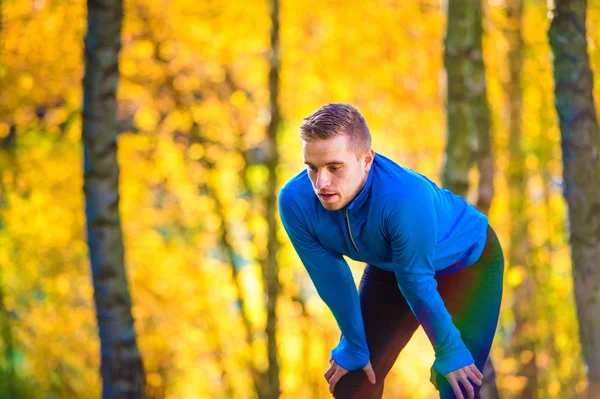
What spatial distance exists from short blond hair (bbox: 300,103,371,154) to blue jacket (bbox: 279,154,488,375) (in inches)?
7.1

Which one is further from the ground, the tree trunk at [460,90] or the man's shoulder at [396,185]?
the tree trunk at [460,90]

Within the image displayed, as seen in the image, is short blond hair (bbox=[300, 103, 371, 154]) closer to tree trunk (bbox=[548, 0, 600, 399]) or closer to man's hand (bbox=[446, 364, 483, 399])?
man's hand (bbox=[446, 364, 483, 399])

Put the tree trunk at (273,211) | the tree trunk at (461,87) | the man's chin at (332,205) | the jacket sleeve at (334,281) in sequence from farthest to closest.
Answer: the tree trunk at (273,211)
the tree trunk at (461,87)
the jacket sleeve at (334,281)
the man's chin at (332,205)

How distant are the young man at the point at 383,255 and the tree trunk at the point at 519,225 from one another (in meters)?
5.34

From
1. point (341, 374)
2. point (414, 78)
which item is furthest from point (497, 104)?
point (341, 374)

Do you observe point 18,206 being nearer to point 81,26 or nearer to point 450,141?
point 81,26

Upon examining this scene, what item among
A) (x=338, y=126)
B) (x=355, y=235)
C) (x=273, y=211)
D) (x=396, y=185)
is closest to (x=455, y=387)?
(x=355, y=235)

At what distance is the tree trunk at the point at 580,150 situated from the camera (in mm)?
4035

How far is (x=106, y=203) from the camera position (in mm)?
4316

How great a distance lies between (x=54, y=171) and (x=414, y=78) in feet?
14.3

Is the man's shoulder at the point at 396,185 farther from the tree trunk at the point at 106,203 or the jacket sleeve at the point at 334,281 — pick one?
the tree trunk at the point at 106,203

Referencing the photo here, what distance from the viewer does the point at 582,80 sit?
4.04 metres

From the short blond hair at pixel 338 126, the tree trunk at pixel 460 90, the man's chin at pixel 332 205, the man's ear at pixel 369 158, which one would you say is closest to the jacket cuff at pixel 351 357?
the man's chin at pixel 332 205

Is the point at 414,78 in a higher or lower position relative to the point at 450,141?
higher
